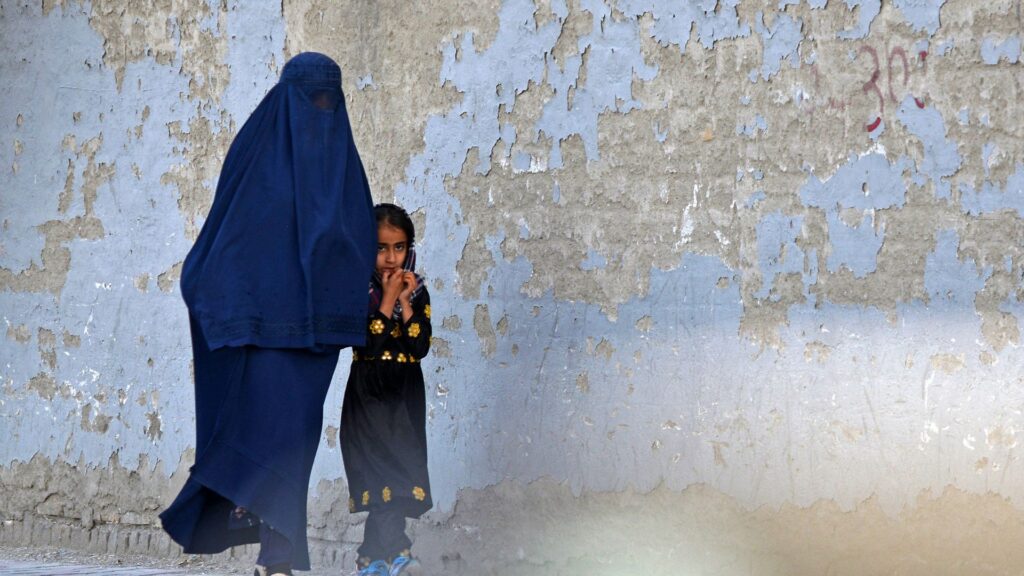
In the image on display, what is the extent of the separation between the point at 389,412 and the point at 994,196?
191 centimetres

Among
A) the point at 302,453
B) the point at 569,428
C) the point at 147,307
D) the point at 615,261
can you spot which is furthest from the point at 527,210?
the point at 147,307

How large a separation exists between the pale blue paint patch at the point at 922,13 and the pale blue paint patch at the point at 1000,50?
5.9 inches

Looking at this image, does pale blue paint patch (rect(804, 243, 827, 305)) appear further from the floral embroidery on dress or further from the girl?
the floral embroidery on dress

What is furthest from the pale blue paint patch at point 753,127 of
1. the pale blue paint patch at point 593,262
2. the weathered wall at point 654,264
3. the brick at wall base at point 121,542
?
the brick at wall base at point 121,542

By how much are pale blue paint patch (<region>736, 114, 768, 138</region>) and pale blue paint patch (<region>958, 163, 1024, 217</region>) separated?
2.06 ft

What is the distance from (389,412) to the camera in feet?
15.1

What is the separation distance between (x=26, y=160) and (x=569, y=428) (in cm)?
274

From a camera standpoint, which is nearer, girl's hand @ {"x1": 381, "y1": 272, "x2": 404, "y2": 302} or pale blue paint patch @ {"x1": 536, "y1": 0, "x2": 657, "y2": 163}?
girl's hand @ {"x1": 381, "y1": 272, "x2": 404, "y2": 302}

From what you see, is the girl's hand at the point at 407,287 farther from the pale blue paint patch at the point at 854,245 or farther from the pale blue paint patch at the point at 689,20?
the pale blue paint patch at the point at 854,245

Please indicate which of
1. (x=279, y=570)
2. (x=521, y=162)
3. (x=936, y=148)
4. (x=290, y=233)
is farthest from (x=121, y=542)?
(x=936, y=148)

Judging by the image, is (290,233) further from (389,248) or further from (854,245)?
(854,245)

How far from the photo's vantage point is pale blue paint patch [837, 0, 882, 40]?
4.38m

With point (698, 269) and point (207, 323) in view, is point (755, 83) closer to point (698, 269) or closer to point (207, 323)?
point (698, 269)

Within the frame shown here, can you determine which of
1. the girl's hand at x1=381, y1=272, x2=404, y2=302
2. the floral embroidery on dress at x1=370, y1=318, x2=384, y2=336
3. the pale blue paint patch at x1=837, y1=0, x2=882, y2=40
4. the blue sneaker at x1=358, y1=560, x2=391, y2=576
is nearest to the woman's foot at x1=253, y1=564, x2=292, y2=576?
the blue sneaker at x1=358, y1=560, x2=391, y2=576
